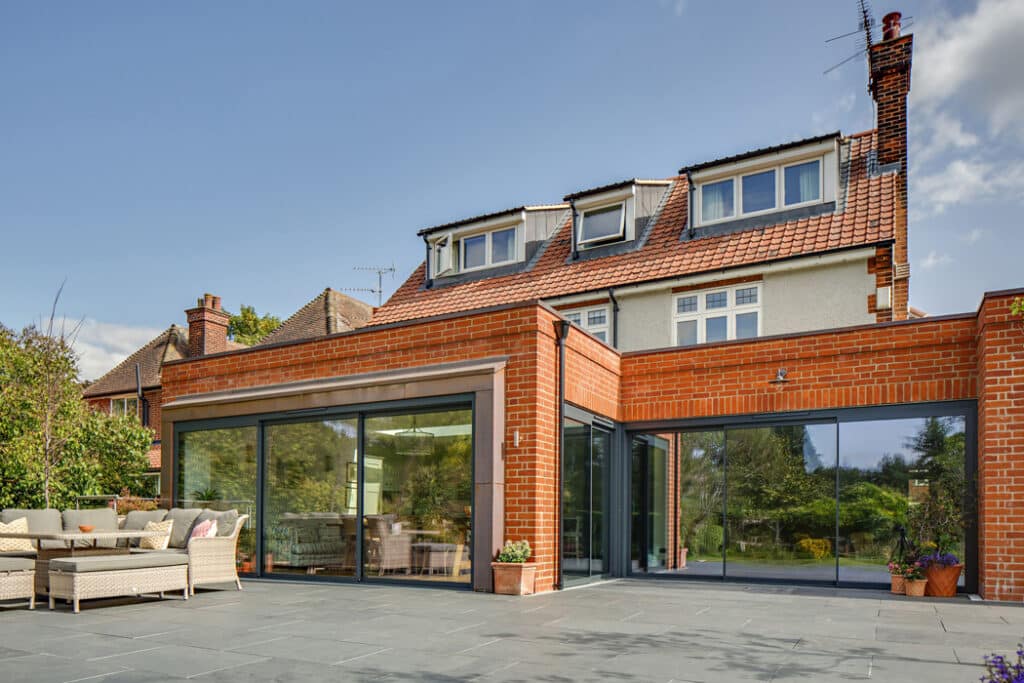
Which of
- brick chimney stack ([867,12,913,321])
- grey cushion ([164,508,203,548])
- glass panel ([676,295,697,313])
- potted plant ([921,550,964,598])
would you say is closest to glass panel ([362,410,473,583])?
grey cushion ([164,508,203,548])

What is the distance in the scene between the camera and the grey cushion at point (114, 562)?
7.88 meters

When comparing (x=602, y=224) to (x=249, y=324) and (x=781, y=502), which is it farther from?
(x=249, y=324)

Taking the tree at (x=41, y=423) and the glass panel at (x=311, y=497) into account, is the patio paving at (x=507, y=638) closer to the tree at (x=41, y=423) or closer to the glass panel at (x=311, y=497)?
the glass panel at (x=311, y=497)

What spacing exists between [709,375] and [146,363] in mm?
23051

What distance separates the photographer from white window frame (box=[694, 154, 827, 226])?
47.3 ft

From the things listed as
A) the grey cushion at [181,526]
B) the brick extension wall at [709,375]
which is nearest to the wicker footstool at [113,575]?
the grey cushion at [181,526]

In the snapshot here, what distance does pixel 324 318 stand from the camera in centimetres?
2627

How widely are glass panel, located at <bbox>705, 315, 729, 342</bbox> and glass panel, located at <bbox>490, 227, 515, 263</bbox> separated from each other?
543 cm

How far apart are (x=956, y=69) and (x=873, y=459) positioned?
257 inches

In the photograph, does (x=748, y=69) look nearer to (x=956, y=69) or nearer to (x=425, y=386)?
(x=956, y=69)

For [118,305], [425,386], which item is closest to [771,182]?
[425,386]

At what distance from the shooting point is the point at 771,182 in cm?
1500

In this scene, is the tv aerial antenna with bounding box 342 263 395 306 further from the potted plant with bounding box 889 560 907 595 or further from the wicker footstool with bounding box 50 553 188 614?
the potted plant with bounding box 889 560 907 595

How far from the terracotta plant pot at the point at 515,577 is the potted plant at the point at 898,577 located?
175 inches
